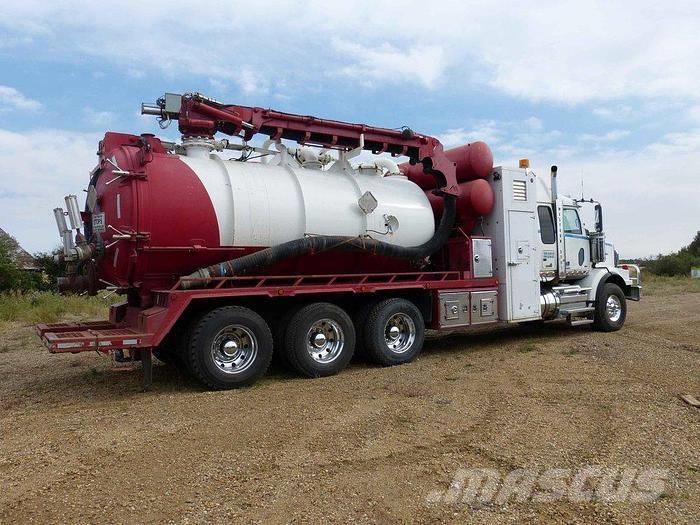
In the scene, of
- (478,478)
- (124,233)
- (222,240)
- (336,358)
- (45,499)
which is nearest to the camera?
(45,499)

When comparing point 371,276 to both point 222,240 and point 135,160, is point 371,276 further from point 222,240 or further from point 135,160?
point 135,160

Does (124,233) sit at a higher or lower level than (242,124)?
lower

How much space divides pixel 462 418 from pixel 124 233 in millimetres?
4427

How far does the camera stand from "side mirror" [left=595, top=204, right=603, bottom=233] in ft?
41.6

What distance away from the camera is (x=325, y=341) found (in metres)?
8.30

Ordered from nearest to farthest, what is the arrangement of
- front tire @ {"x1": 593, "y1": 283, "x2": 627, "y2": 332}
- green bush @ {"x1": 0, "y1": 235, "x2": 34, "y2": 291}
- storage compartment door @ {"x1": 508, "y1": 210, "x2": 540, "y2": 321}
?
storage compartment door @ {"x1": 508, "y1": 210, "x2": 540, "y2": 321}
front tire @ {"x1": 593, "y1": 283, "x2": 627, "y2": 332}
green bush @ {"x1": 0, "y1": 235, "x2": 34, "y2": 291}

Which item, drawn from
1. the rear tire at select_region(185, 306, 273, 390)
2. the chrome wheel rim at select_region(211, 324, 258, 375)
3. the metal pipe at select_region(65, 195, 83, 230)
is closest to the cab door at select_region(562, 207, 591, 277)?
the rear tire at select_region(185, 306, 273, 390)

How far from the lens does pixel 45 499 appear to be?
156 inches

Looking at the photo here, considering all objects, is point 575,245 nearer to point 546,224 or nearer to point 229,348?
point 546,224

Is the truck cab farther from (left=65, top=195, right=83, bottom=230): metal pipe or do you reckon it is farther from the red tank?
(left=65, top=195, right=83, bottom=230): metal pipe

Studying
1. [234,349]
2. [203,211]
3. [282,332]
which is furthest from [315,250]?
[234,349]

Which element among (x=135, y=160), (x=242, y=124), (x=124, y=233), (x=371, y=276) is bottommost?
(x=371, y=276)

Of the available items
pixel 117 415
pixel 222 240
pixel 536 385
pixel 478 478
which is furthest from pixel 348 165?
pixel 478 478

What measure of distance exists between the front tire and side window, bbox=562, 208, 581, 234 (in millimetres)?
1357
